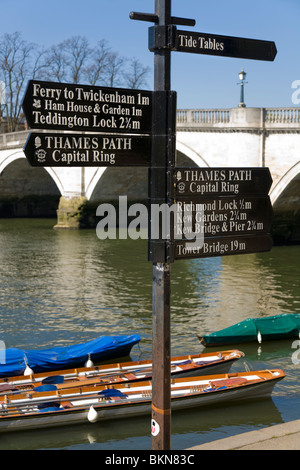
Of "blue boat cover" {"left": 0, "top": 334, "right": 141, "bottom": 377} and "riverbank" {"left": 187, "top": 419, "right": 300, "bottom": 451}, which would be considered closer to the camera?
"riverbank" {"left": 187, "top": 419, "right": 300, "bottom": 451}

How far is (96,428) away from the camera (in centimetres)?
952

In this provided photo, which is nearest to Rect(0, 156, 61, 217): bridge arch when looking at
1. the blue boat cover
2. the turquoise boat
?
the turquoise boat

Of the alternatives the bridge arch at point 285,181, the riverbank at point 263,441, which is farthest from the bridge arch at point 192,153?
the riverbank at point 263,441

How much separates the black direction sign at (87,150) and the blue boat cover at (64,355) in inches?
294

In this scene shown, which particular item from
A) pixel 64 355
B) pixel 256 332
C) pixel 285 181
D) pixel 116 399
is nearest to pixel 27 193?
pixel 285 181

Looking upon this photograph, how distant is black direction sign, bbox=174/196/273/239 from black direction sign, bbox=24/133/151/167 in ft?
1.54

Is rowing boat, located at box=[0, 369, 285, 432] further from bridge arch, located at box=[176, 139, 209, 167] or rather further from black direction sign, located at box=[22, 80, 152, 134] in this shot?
bridge arch, located at box=[176, 139, 209, 167]

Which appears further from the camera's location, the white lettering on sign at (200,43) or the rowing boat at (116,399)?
the rowing boat at (116,399)

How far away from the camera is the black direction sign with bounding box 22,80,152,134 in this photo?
167 inches

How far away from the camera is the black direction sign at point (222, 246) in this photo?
15.4ft

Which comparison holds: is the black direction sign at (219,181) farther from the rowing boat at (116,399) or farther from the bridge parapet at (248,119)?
the bridge parapet at (248,119)
